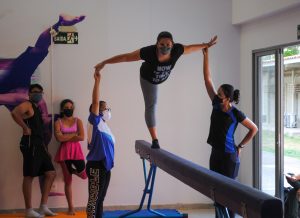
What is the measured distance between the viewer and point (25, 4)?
5504 millimetres

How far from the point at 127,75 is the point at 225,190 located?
347 cm

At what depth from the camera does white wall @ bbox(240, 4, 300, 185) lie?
497cm

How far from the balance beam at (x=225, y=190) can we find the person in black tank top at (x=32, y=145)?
6.79ft

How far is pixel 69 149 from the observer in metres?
5.39

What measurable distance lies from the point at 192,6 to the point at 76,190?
3030 millimetres

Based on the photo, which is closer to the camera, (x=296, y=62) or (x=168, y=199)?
(x=296, y=62)

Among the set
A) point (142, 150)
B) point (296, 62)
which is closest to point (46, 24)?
point (142, 150)

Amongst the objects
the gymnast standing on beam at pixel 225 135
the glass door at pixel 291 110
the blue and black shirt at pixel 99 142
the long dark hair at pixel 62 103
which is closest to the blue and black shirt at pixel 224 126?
the gymnast standing on beam at pixel 225 135

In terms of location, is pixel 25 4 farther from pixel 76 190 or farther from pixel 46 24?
pixel 76 190

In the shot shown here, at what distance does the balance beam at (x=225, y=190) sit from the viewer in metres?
2.07

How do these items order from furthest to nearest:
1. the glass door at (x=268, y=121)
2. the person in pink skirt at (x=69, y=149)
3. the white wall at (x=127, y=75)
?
the white wall at (x=127, y=75)
the person in pink skirt at (x=69, y=149)
the glass door at (x=268, y=121)

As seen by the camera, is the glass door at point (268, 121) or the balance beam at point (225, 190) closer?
the balance beam at point (225, 190)

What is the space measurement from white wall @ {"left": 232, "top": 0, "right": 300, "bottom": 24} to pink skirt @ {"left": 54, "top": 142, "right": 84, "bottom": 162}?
9.35 ft

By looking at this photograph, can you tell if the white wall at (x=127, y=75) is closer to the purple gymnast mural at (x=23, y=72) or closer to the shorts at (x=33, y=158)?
the purple gymnast mural at (x=23, y=72)
